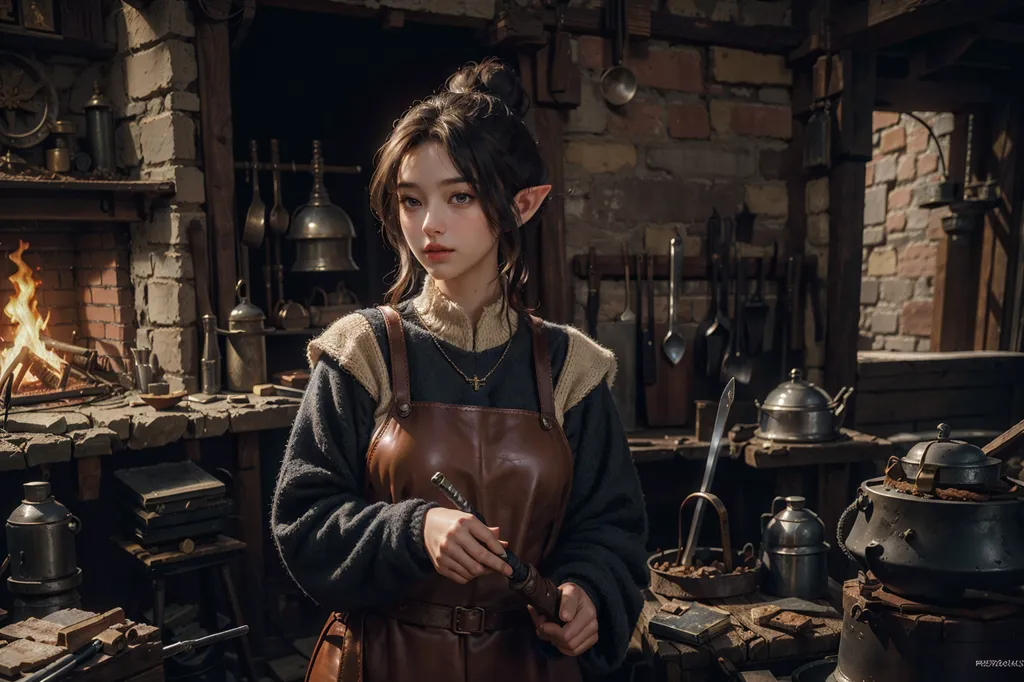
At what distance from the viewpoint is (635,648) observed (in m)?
3.03

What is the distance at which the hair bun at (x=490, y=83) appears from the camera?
1684 mm

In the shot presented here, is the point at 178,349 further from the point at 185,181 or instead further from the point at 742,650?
the point at 742,650

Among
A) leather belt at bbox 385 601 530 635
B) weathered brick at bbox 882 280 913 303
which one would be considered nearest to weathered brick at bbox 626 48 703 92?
weathered brick at bbox 882 280 913 303

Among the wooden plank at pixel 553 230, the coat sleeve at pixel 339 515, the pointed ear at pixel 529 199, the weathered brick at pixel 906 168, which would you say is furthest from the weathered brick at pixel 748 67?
the coat sleeve at pixel 339 515

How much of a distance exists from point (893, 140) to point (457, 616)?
5.62m

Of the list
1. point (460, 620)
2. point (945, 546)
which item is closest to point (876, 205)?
point (945, 546)

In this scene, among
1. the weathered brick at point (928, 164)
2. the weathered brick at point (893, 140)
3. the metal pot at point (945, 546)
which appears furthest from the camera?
the weathered brick at point (893, 140)

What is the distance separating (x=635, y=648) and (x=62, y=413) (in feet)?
7.57

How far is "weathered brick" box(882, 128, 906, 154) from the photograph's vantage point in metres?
5.93

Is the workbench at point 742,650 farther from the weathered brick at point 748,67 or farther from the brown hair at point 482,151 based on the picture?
the weathered brick at point 748,67

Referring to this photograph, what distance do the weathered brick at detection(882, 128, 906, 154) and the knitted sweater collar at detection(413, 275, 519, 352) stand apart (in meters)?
5.17

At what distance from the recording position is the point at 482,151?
1.58m

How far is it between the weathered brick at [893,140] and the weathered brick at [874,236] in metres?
0.56

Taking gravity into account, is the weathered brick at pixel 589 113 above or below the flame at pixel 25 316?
above
